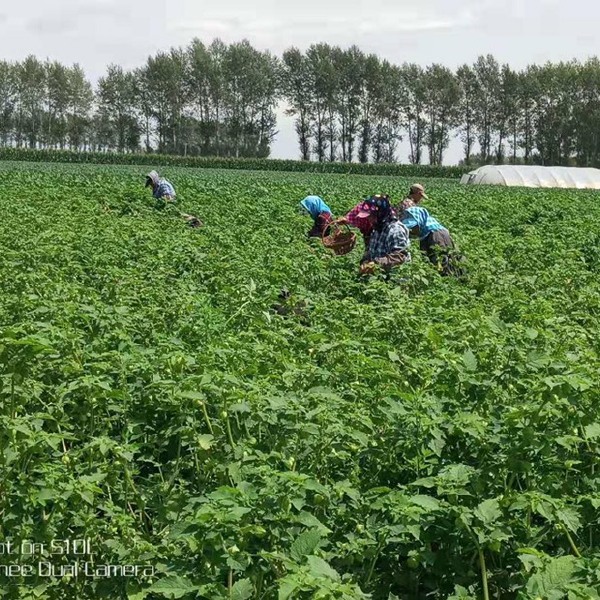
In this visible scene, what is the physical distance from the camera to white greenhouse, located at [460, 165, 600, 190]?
38.4 meters

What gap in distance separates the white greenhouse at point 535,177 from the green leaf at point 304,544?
3639 centimetres

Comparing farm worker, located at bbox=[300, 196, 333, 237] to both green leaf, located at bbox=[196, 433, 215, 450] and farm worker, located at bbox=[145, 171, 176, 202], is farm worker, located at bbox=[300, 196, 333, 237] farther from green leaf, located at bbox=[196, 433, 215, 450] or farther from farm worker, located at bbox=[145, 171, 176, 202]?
green leaf, located at bbox=[196, 433, 215, 450]

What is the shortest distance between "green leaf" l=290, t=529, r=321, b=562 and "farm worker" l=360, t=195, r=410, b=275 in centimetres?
502

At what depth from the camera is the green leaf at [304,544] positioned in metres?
2.62

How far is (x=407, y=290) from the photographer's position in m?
7.12

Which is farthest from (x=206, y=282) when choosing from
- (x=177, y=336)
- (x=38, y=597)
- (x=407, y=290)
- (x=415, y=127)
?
(x=415, y=127)

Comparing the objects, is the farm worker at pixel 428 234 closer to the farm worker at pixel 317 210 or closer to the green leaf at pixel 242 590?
the farm worker at pixel 317 210

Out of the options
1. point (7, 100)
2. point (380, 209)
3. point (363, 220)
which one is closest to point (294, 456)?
point (380, 209)

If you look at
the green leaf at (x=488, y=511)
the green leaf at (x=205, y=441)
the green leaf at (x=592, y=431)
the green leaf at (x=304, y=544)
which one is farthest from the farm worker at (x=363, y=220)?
the green leaf at (x=304, y=544)

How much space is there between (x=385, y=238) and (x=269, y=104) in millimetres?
86619

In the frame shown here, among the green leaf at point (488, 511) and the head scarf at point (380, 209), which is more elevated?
the head scarf at point (380, 209)

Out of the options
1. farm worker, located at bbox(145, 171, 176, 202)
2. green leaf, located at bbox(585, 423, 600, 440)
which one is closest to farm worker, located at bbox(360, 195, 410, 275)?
green leaf, located at bbox(585, 423, 600, 440)

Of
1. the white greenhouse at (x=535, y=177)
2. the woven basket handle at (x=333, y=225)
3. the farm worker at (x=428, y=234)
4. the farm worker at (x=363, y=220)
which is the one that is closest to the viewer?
the farm worker at (x=363, y=220)

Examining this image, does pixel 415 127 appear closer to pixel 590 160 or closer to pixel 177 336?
pixel 590 160
